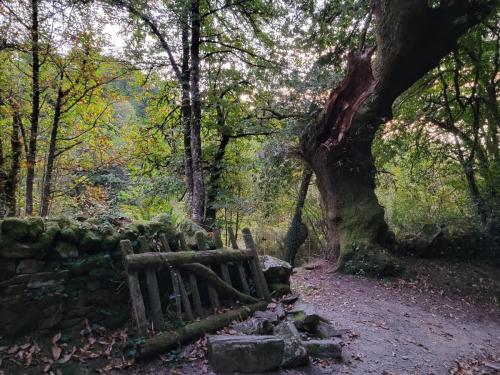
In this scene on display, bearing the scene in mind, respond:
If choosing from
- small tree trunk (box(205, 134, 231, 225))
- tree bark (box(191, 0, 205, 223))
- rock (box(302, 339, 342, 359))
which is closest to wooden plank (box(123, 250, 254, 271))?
rock (box(302, 339, 342, 359))

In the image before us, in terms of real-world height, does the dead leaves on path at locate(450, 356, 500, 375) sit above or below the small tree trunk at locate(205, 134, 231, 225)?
below

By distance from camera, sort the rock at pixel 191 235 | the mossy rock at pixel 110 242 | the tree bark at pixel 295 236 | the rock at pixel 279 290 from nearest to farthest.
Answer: the mossy rock at pixel 110 242 < the rock at pixel 191 235 < the rock at pixel 279 290 < the tree bark at pixel 295 236

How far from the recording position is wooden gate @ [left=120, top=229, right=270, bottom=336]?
11.6ft

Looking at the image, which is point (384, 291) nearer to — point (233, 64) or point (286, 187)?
point (286, 187)

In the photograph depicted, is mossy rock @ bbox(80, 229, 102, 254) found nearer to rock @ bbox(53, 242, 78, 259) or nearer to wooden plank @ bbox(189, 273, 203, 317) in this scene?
rock @ bbox(53, 242, 78, 259)

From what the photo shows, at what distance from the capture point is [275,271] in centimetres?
534

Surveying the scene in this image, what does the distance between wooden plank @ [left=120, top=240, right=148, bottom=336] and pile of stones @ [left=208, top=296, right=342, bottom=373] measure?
0.72 m


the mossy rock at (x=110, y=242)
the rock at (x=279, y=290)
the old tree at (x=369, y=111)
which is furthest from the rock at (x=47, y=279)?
the old tree at (x=369, y=111)

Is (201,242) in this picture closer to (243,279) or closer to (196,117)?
(243,279)

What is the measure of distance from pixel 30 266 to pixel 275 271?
3.40m

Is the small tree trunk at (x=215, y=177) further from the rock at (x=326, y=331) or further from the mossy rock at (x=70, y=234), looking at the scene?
the mossy rock at (x=70, y=234)

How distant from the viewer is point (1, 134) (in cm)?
766

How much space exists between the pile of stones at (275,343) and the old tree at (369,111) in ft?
12.5

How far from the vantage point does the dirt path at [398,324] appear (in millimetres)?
4082
